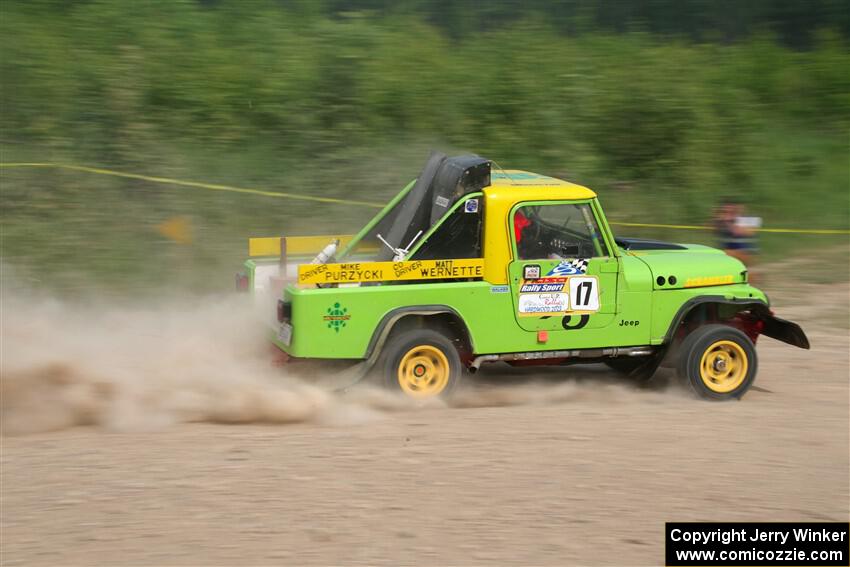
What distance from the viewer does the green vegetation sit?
1328 centimetres

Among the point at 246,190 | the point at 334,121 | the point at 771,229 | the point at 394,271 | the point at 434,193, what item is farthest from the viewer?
the point at 334,121

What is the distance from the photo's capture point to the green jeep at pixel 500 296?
Answer: 7.64 metres

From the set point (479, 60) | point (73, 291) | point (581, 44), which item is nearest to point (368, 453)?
point (73, 291)

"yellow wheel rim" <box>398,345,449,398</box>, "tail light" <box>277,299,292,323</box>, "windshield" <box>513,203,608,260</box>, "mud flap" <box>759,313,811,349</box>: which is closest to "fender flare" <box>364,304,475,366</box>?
"yellow wheel rim" <box>398,345,449,398</box>

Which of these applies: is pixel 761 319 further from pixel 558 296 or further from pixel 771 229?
pixel 771 229

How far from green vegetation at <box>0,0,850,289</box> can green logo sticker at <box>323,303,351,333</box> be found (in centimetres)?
542

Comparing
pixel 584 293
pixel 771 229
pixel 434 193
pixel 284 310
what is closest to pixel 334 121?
pixel 771 229

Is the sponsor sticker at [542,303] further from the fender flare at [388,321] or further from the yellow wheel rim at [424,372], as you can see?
the yellow wheel rim at [424,372]

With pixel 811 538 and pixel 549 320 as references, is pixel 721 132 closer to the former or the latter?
pixel 549 320

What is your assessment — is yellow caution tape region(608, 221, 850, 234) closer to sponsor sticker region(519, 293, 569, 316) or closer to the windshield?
the windshield

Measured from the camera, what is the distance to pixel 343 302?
24.8 ft

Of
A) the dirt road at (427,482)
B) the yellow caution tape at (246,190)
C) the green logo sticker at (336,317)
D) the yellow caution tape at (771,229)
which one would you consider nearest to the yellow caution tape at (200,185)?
the yellow caution tape at (246,190)

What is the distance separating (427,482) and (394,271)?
2.06 meters

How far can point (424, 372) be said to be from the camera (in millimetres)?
7859
